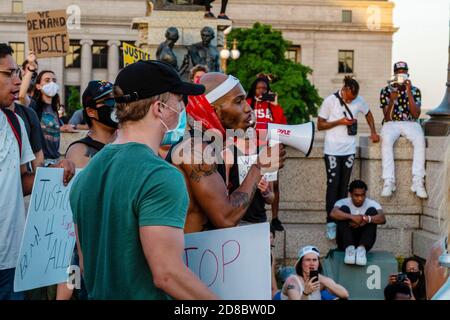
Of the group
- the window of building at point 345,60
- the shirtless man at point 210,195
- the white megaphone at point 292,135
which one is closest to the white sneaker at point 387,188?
the white megaphone at point 292,135

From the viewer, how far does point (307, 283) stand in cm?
716

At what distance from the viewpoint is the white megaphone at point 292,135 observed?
4715 millimetres

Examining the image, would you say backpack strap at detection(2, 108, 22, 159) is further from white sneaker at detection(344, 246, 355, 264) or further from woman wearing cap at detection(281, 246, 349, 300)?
white sneaker at detection(344, 246, 355, 264)

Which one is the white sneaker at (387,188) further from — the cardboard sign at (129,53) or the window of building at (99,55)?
the window of building at (99,55)

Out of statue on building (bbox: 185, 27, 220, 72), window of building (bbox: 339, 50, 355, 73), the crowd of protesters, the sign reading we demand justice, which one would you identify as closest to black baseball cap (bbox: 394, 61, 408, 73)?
the crowd of protesters

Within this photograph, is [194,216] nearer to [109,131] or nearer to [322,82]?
[109,131]

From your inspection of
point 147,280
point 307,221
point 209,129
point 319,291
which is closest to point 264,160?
point 209,129

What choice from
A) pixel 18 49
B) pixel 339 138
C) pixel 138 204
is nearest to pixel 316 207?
pixel 339 138

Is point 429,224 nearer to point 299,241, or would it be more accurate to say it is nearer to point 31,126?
point 299,241

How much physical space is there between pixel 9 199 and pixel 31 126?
723mm

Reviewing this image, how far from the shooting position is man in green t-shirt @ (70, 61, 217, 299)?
9.50 ft

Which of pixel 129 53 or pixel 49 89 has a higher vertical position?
pixel 129 53

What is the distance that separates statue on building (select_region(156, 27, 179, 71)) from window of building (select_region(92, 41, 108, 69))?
67.9m

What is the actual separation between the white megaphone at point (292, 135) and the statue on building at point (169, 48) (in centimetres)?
825
